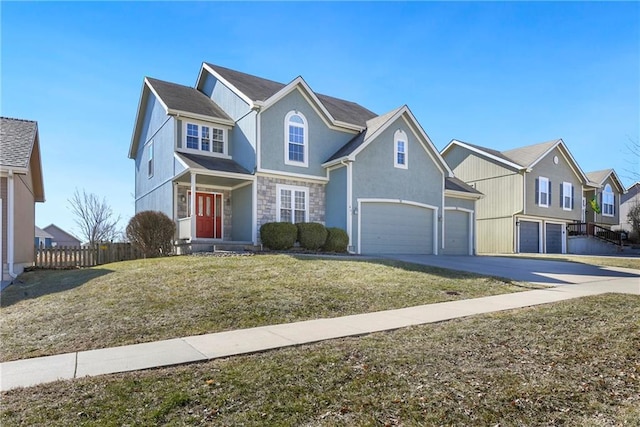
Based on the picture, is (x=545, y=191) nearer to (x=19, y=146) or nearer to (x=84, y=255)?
(x=84, y=255)

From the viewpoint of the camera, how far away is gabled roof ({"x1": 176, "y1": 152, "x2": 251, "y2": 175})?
1653 cm

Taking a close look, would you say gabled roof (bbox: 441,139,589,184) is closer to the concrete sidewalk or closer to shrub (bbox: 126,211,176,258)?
the concrete sidewalk

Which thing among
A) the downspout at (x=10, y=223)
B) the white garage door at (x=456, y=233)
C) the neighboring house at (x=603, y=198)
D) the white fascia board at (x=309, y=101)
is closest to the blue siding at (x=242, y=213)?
the white fascia board at (x=309, y=101)

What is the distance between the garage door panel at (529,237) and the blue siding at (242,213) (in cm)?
2017

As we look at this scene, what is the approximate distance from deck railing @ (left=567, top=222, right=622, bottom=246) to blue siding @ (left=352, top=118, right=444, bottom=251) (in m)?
17.2

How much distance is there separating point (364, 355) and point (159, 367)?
2445 mm

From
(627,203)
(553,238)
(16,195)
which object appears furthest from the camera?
(627,203)

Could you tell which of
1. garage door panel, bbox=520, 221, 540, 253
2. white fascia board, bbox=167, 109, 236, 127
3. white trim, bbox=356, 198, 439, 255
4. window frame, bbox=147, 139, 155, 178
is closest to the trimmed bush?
white trim, bbox=356, 198, 439, 255

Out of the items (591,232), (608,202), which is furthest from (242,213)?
(608,202)

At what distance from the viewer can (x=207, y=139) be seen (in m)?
19.0

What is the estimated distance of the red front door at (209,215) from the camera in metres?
18.6

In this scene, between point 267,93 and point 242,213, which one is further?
point 267,93

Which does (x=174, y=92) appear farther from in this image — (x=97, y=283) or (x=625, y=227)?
(x=625, y=227)

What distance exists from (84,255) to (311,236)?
9369mm
